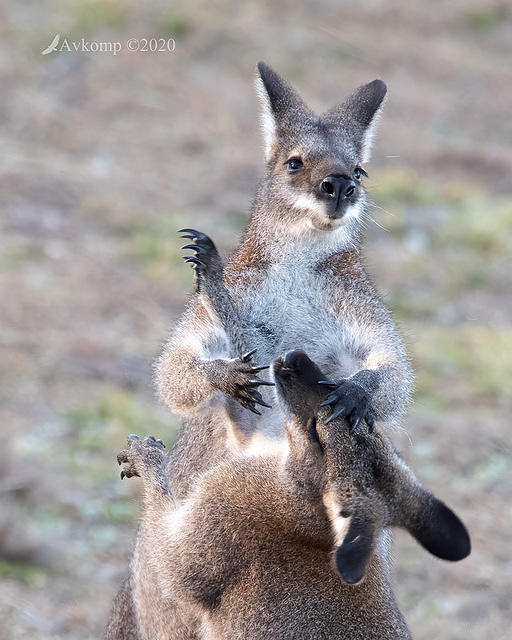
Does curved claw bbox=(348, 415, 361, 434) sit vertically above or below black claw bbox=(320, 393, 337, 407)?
below

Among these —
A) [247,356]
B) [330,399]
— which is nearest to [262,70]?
[247,356]

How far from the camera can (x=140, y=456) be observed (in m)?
5.75

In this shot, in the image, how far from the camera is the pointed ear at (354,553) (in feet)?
14.7

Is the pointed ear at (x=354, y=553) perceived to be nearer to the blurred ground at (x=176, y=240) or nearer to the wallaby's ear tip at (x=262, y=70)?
the blurred ground at (x=176, y=240)

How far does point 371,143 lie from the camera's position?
18.8ft

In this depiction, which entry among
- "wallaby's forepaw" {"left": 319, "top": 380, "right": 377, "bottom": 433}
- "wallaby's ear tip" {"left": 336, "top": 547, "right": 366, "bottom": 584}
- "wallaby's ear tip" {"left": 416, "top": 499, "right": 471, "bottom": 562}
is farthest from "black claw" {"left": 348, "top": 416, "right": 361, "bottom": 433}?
"wallaby's ear tip" {"left": 416, "top": 499, "right": 471, "bottom": 562}

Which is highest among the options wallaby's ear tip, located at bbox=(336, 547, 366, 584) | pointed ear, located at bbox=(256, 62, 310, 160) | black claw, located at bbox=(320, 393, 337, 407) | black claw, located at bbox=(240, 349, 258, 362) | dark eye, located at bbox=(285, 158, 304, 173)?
pointed ear, located at bbox=(256, 62, 310, 160)

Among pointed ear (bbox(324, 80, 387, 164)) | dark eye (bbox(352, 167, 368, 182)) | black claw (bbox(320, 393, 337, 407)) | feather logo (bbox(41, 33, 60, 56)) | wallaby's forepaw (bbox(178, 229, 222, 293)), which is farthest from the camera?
feather logo (bbox(41, 33, 60, 56))

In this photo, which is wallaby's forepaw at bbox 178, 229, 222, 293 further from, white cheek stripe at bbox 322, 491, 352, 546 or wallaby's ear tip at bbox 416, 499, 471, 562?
wallaby's ear tip at bbox 416, 499, 471, 562

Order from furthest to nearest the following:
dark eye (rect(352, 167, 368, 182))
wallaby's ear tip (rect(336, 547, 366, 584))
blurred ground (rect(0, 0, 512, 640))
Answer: blurred ground (rect(0, 0, 512, 640)) < dark eye (rect(352, 167, 368, 182)) < wallaby's ear tip (rect(336, 547, 366, 584))

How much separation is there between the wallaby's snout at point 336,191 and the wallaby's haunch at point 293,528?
0.68 m

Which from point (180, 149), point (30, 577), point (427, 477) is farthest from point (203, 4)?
point (30, 577)

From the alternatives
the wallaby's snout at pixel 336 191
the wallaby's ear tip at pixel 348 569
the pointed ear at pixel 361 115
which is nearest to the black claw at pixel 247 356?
the wallaby's snout at pixel 336 191

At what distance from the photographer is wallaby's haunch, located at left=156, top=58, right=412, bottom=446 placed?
518cm
